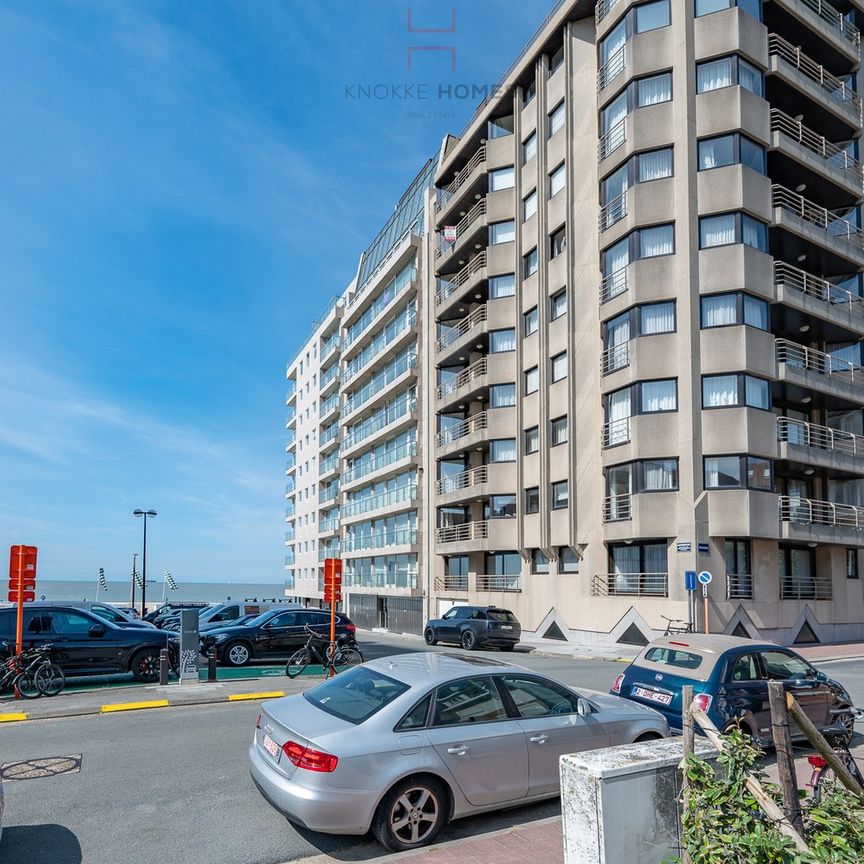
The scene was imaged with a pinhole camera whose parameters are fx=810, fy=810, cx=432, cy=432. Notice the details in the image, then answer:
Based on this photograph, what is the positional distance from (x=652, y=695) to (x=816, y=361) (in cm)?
2502

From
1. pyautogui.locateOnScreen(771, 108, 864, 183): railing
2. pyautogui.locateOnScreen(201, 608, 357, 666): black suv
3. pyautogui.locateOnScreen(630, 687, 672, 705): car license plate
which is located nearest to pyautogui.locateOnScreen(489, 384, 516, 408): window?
pyautogui.locateOnScreen(771, 108, 864, 183): railing

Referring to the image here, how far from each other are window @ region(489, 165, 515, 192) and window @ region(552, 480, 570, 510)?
14652mm

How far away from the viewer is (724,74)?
2878cm

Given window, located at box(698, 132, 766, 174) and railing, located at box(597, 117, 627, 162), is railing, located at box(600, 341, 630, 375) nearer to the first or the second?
window, located at box(698, 132, 766, 174)

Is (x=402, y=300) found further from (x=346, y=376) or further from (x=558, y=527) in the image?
(x=558, y=527)

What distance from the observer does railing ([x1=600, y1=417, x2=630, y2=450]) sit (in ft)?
94.2

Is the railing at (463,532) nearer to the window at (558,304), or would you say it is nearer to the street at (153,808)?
the window at (558,304)

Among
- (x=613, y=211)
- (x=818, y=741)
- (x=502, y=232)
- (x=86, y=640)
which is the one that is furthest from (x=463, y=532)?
(x=818, y=741)

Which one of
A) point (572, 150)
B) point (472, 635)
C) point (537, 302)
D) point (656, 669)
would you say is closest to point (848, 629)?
point (472, 635)

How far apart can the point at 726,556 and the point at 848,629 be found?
7679 millimetres

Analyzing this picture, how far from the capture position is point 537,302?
34875mm

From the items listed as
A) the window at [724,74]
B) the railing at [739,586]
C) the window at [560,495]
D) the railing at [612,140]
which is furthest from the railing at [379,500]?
the window at [724,74]

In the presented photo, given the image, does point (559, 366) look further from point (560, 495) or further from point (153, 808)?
point (153, 808)

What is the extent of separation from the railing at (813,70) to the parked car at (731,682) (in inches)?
1042
